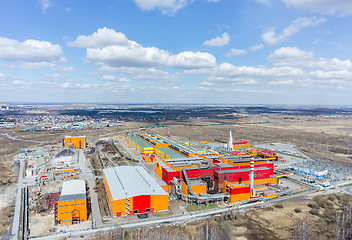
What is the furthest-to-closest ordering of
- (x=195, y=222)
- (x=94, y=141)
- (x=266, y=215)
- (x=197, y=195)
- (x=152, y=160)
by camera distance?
(x=94, y=141) → (x=152, y=160) → (x=197, y=195) → (x=266, y=215) → (x=195, y=222)

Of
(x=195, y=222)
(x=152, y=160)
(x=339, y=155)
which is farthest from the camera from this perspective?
(x=339, y=155)

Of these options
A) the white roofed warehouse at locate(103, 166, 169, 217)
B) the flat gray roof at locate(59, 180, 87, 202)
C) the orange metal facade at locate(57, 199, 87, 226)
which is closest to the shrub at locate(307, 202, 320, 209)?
the white roofed warehouse at locate(103, 166, 169, 217)

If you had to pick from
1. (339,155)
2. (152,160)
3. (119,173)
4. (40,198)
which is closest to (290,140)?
(339,155)

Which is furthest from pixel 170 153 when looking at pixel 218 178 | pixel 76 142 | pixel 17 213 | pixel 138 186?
pixel 76 142

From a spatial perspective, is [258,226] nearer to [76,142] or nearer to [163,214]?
[163,214]

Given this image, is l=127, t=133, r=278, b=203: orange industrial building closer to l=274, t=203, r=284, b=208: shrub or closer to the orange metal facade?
l=274, t=203, r=284, b=208: shrub

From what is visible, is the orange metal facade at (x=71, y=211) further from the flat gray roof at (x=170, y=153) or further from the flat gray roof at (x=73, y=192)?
the flat gray roof at (x=170, y=153)

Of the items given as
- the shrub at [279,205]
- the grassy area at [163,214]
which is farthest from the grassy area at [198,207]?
the shrub at [279,205]

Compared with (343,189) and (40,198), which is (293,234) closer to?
(343,189)
